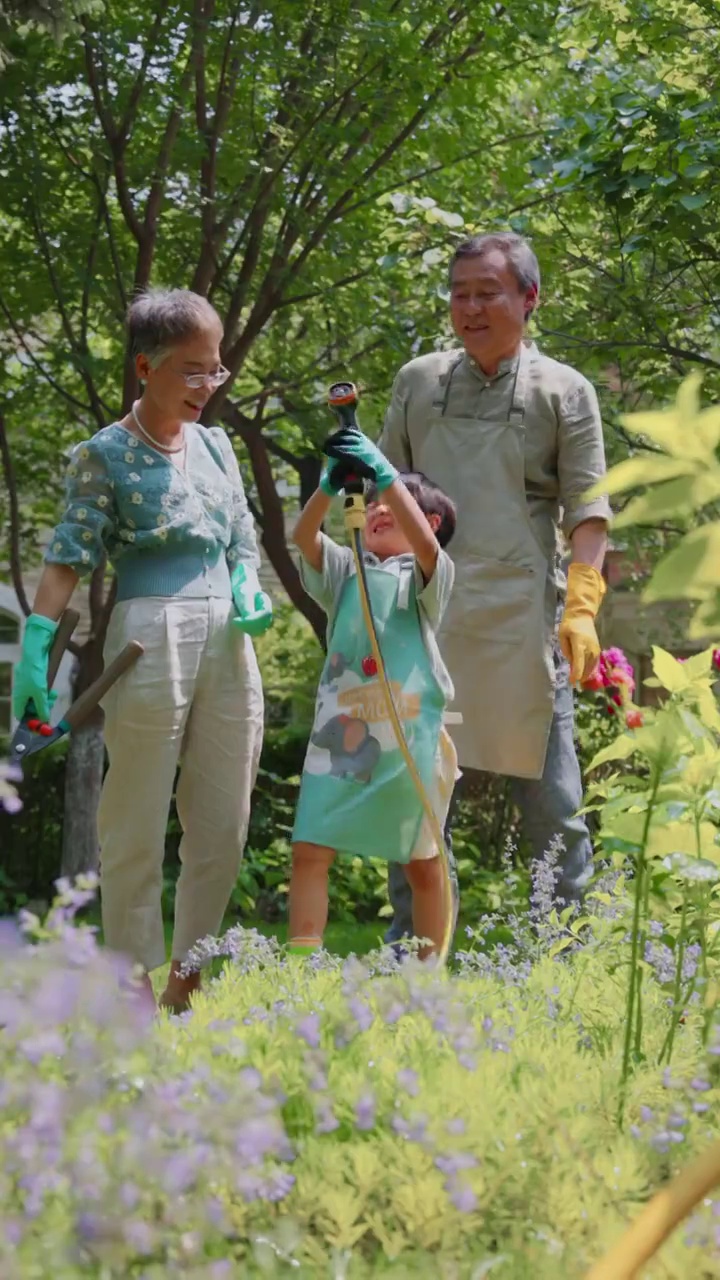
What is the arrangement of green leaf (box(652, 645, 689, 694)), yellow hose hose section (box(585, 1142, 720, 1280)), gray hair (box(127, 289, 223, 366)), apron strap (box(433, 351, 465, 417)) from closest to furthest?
yellow hose hose section (box(585, 1142, 720, 1280)), green leaf (box(652, 645, 689, 694)), gray hair (box(127, 289, 223, 366)), apron strap (box(433, 351, 465, 417))

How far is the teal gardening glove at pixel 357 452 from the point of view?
3348 millimetres

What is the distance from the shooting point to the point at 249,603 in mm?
3832

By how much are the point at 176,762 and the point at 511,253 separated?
147cm

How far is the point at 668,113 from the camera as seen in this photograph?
19.0ft

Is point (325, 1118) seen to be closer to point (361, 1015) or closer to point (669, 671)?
point (361, 1015)

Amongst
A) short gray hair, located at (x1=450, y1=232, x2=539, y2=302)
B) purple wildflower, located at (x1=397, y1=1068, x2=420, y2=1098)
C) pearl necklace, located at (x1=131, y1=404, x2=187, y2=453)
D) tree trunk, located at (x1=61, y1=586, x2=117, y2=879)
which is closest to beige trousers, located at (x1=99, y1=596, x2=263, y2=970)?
pearl necklace, located at (x1=131, y1=404, x2=187, y2=453)

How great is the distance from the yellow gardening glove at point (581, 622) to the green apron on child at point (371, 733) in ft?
1.13

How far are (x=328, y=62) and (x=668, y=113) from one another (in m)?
1.84

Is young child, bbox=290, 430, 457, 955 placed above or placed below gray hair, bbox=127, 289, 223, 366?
below

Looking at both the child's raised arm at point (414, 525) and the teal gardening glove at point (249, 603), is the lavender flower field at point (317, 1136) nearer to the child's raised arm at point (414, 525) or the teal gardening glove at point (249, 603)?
the child's raised arm at point (414, 525)

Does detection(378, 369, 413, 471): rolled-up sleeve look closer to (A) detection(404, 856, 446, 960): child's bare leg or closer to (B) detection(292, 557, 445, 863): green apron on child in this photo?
(B) detection(292, 557, 445, 863): green apron on child

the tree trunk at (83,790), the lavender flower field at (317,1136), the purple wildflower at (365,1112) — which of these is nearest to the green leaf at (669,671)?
the lavender flower field at (317,1136)

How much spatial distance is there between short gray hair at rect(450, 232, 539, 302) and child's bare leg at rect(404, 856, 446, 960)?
1430mm

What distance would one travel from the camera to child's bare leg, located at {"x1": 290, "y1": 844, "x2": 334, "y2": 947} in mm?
3670
